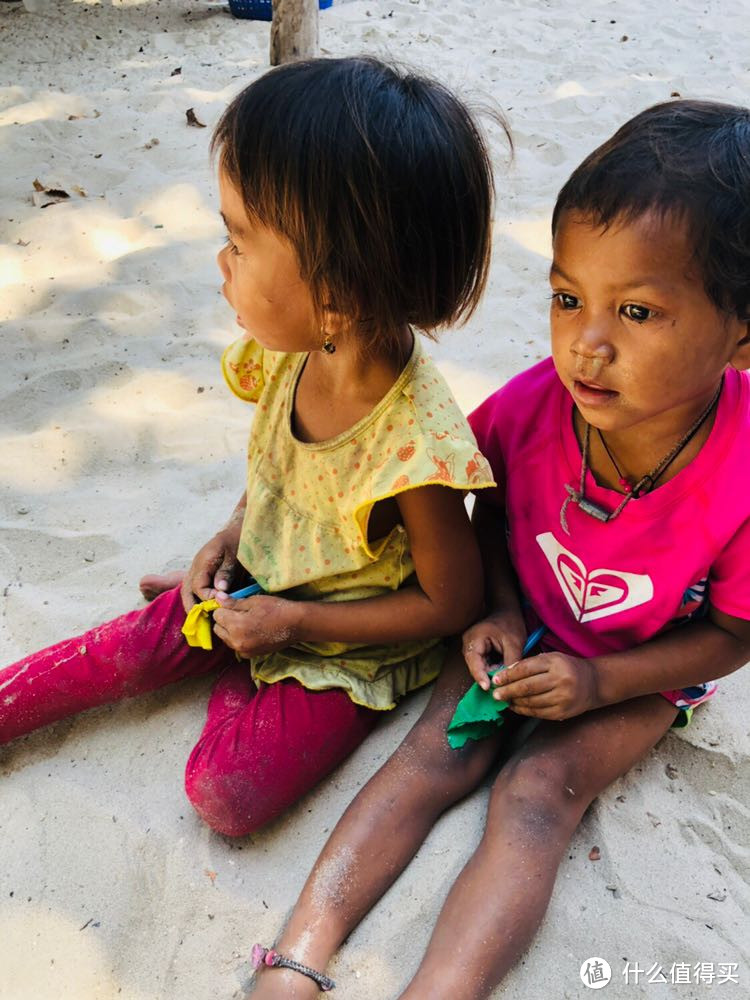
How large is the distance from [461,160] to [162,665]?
1016 mm

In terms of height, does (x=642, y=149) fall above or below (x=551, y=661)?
above

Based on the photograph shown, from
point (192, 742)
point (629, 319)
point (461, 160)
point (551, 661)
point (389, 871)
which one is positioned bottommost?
point (192, 742)

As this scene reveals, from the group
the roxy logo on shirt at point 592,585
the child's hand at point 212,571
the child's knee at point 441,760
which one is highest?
the roxy logo on shirt at point 592,585

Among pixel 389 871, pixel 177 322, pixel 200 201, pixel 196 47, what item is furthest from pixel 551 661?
pixel 196 47

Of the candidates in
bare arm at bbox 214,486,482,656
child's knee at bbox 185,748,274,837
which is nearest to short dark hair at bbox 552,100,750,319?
bare arm at bbox 214,486,482,656

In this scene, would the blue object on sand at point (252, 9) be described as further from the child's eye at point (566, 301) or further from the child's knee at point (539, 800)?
the child's knee at point (539, 800)

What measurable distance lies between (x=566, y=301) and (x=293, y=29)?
375 centimetres

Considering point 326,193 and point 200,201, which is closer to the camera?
point 326,193

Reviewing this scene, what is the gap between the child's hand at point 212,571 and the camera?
1668 mm

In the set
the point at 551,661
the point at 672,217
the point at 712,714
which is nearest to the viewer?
the point at 672,217

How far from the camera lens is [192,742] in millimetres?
1695

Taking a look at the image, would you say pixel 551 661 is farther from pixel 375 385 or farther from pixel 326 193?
pixel 326 193

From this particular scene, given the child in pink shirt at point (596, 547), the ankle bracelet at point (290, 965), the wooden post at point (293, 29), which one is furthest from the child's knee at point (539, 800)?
the wooden post at point (293, 29)

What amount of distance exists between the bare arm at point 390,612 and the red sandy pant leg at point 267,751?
0.11 m
